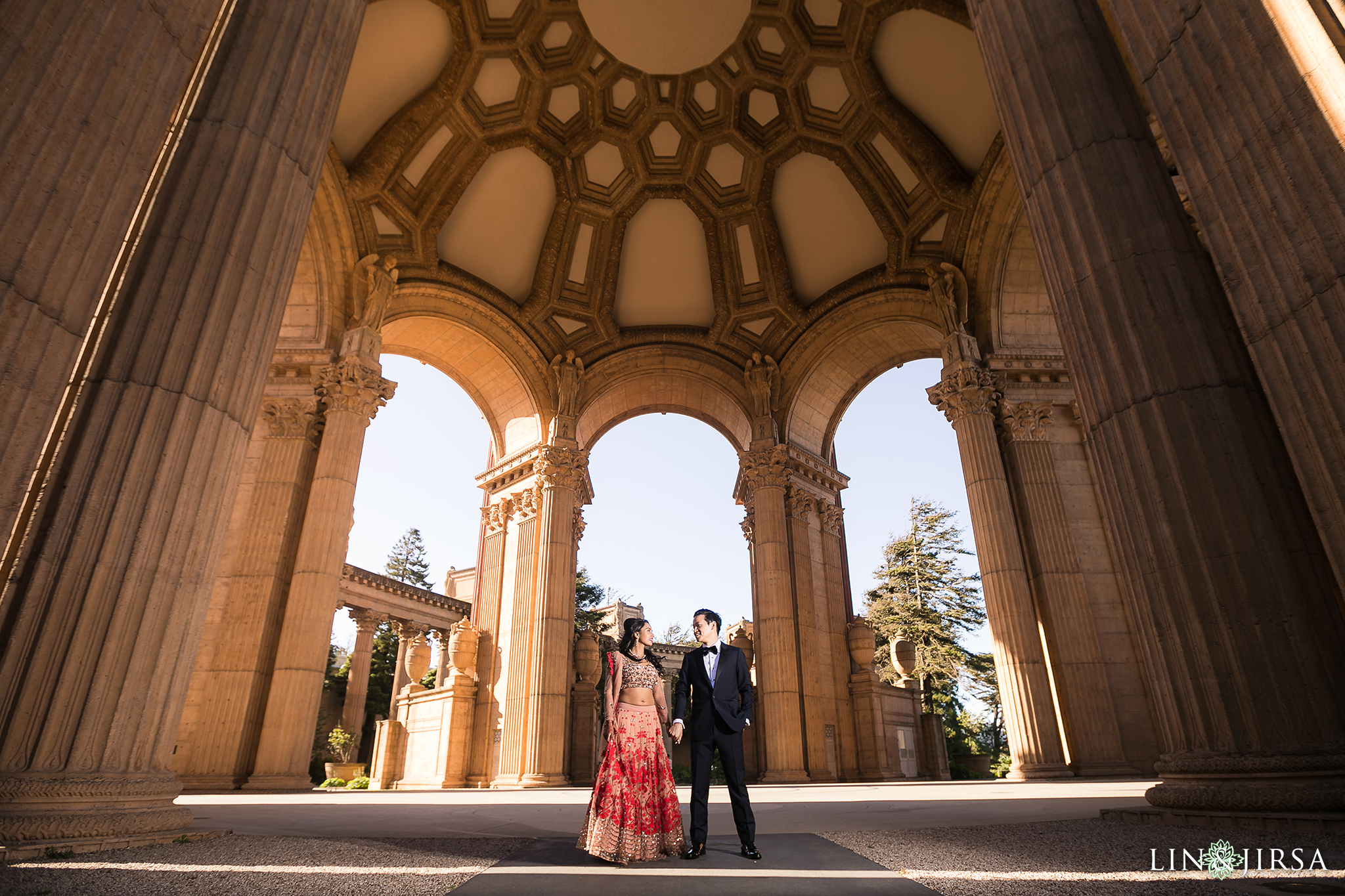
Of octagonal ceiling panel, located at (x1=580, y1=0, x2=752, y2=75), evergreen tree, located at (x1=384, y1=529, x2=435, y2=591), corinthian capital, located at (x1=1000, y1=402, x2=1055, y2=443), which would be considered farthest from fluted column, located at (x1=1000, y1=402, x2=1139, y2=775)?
evergreen tree, located at (x1=384, y1=529, x2=435, y2=591)

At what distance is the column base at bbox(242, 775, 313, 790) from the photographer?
11875mm

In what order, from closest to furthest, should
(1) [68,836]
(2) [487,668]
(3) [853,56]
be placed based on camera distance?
(1) [68,836]
(3) [853,56]
(2) [487,668]

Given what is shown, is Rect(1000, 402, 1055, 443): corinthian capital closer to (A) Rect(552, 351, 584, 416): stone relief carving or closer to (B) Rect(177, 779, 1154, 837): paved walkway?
(B) Rect(177, 779, 1154, 837): paved walkway

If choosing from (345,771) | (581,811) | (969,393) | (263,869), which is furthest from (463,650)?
(263,869)

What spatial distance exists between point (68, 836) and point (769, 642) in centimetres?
1609

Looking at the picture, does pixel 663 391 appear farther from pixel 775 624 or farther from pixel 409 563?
pixel 409 563

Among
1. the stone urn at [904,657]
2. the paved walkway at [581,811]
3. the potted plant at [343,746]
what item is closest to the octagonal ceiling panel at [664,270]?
the stone urn at [904,657]

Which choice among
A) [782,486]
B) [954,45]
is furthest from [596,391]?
[954,45]

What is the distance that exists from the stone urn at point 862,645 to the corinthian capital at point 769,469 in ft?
15.4

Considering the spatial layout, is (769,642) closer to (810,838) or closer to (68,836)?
(810,838)

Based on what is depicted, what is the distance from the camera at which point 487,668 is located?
19.2 metres

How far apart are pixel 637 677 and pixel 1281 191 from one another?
4998 millimetres

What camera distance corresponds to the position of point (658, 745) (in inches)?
181

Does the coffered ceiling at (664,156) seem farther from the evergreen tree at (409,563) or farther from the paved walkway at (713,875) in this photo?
the evergreen tree at (409,563)
